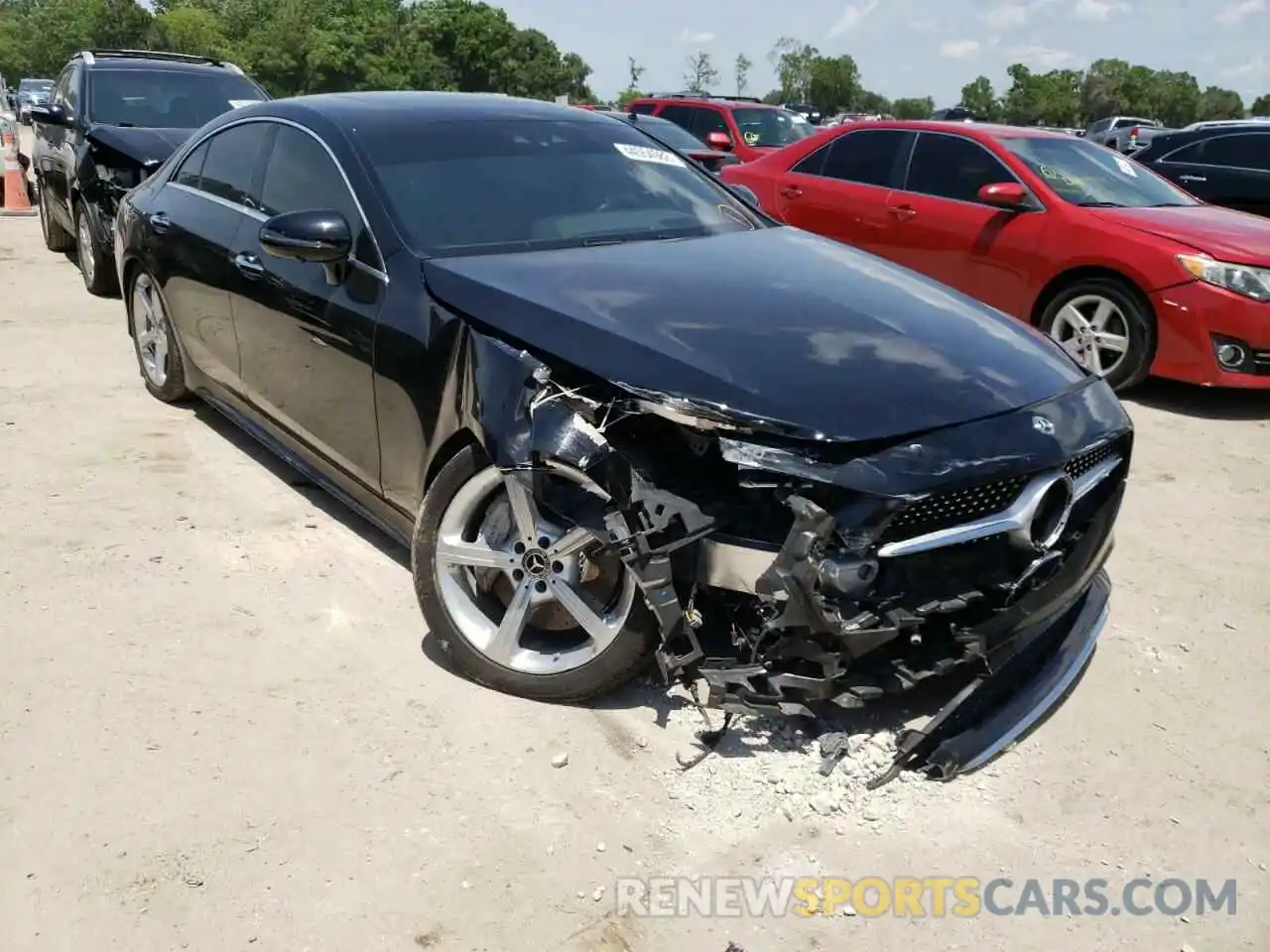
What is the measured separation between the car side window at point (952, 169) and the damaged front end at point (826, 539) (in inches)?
187

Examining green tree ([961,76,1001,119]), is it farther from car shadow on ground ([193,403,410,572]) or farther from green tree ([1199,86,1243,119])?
car shadow on ground ([193,403,410,572])

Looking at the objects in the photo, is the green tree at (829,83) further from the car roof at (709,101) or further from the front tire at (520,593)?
the front tire at (520,593)

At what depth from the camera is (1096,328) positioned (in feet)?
21.4

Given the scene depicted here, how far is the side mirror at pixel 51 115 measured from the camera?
8.53 m

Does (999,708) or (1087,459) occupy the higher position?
(1087,459)

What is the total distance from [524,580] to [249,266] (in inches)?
78.0

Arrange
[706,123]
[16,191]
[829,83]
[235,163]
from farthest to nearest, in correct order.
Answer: [829,83]
[706,123]
[16,191]
[235,163]

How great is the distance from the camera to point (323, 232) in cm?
348

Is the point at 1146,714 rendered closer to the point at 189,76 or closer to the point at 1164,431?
the point at 1164,431

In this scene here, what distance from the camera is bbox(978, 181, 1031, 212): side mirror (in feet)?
22.5

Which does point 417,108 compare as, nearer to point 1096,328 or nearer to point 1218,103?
point 1096,328

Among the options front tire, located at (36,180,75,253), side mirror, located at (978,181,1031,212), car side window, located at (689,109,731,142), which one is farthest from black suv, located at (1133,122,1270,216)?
front tire, located at (36,180,75,253)

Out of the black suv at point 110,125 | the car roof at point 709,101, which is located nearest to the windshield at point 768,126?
the car roof at point 709,101

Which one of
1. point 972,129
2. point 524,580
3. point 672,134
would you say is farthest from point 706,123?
point 524,580
